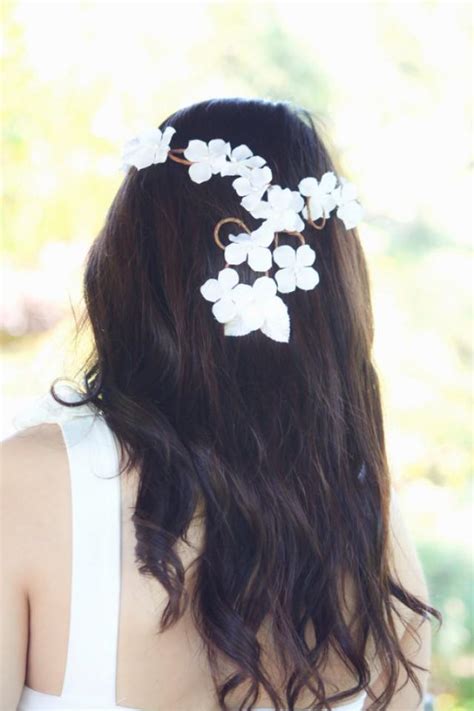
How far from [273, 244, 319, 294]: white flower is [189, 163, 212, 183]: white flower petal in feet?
0.38

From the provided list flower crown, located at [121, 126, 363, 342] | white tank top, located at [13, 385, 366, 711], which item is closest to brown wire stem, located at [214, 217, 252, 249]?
flower crown, located at [121, 126, 363, 342]

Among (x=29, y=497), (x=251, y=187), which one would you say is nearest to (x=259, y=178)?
(x=251, y=187)

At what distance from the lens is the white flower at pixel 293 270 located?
3.40 feet

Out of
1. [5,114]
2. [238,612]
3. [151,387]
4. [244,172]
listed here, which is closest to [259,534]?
[238,612]

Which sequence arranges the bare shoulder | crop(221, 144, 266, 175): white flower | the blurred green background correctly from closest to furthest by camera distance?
the bare shoulder → crop(221, 144, 266, 175): white flower → the blurred green background

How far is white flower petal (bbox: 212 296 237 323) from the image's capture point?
0.99m

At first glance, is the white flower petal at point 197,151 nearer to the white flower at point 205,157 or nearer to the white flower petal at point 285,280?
the white flower at point 205,157

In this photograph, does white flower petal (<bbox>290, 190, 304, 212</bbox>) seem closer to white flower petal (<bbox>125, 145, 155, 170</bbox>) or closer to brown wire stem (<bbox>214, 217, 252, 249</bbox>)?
brown wire stem (<bbox>214, 217, 252, 249</bbox>)

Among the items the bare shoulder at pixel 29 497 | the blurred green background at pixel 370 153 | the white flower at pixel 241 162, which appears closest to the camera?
the bare shoulder at pixel 29 497

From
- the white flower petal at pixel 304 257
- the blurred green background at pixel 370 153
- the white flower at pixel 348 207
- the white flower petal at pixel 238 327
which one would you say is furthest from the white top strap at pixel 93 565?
the blurred green background at pixel 370 153

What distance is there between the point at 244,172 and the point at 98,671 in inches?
22.7

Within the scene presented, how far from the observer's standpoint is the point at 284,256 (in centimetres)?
104

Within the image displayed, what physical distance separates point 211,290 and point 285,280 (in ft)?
0.30

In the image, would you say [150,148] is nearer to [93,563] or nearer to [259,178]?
[259,178]
